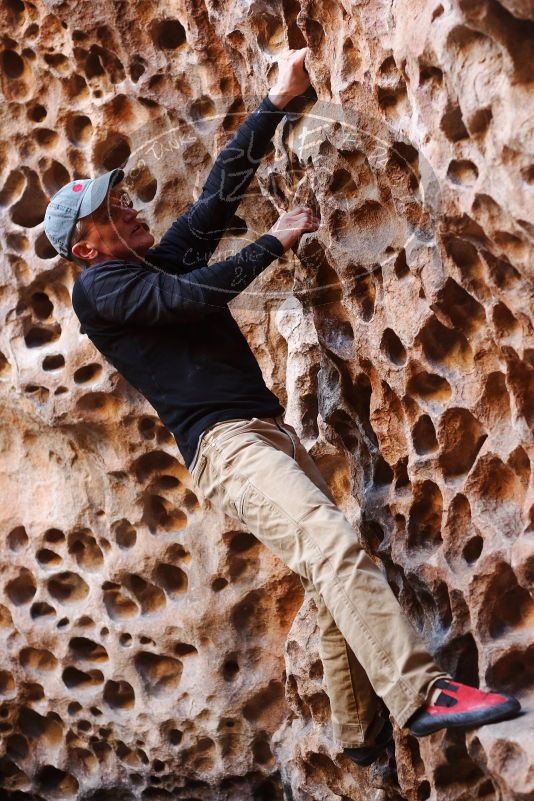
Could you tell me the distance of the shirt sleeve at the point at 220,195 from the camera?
9.37 ft

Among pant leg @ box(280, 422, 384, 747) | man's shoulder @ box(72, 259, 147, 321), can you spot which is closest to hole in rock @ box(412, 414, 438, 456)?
pant leg @ box(280, 422, 384, 747)

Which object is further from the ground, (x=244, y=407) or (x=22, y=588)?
(x=244, y=407)

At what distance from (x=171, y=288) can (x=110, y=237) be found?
31cm

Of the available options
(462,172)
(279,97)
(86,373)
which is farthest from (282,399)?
(462,172)

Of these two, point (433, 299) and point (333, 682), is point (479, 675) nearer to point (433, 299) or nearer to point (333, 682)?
point (333, 682)

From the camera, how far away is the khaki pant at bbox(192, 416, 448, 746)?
7.65 feet

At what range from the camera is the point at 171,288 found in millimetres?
2619

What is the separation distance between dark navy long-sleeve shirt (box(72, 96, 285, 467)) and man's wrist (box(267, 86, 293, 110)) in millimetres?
12

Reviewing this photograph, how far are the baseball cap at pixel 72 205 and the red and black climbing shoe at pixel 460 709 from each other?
4.78 feet

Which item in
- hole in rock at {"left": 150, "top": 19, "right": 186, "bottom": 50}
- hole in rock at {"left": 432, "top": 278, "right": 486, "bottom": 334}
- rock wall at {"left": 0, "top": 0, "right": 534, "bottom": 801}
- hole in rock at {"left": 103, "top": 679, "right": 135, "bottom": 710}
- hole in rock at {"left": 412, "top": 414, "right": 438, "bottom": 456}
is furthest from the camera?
hole in rock at {"left": 103, "top": 679, "right": 135, "bottom": 710}

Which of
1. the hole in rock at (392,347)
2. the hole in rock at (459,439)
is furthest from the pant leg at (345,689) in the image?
the hole in rock at (392,347)

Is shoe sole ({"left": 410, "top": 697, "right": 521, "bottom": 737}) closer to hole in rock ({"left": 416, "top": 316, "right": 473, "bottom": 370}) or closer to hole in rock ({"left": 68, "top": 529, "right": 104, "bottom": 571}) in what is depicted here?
hole in rock ({"left": 416, "top": 316, "right": 473, "bottom": 370})

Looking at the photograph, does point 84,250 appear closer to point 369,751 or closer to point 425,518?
point 425,518

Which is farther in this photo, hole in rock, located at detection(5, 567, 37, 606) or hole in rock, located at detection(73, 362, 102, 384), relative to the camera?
hole in rock, located at detection(5, 567, 37, 606)
